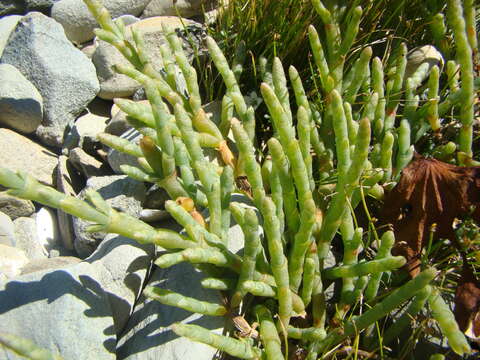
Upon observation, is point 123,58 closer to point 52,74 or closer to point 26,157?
point 52,74

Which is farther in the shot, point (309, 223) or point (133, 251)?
point (133, 251)

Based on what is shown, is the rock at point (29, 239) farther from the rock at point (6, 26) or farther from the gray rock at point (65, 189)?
the rock at point (6, 26)

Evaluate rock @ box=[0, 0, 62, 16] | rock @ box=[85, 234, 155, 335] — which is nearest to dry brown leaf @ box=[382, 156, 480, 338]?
rock @ box=[85, 234, 155, 335]

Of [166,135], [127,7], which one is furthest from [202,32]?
[166,135]

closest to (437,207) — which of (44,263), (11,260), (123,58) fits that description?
(44,263)

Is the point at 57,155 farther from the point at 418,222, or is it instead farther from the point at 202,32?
the point at 418,222

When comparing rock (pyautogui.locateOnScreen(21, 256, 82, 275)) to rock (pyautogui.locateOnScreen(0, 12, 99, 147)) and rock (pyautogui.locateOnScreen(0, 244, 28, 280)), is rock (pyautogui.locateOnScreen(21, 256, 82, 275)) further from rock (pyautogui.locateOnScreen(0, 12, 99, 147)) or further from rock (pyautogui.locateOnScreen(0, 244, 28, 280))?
rock (pyautogui.locateOnScreen(0, 12, 99, 147))

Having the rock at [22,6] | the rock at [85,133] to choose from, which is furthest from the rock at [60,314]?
the rock at [22,6]
